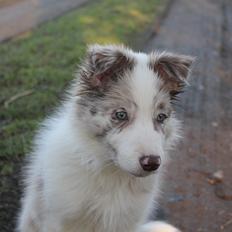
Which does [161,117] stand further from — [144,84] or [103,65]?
[103,65]


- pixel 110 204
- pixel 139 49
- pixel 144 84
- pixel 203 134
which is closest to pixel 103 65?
pixel 144 84

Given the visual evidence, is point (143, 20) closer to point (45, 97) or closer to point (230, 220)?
point (45, 97)

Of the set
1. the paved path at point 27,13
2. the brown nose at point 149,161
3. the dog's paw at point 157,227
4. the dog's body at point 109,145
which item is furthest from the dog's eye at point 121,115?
the paved path at point 27,13

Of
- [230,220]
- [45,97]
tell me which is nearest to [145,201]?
[230,220]

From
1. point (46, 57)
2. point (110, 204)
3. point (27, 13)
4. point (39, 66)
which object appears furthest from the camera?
point (27, 13)

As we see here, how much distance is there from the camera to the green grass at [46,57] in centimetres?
536

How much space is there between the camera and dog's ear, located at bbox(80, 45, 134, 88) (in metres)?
3.35

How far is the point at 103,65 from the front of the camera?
337 centimetres

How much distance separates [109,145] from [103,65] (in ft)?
1.54

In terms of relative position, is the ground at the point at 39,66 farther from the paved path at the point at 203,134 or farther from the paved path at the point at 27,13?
the paved path at the point at 203,134

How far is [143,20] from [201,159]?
5.42 m

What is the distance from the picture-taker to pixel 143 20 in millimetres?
10680

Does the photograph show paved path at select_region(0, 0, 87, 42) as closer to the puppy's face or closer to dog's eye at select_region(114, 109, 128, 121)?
the puppy's face

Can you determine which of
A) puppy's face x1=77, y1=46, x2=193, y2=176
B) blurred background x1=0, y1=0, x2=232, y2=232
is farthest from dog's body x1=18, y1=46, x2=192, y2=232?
blurred background x1=0, y1=0, x2=232, y2=232
